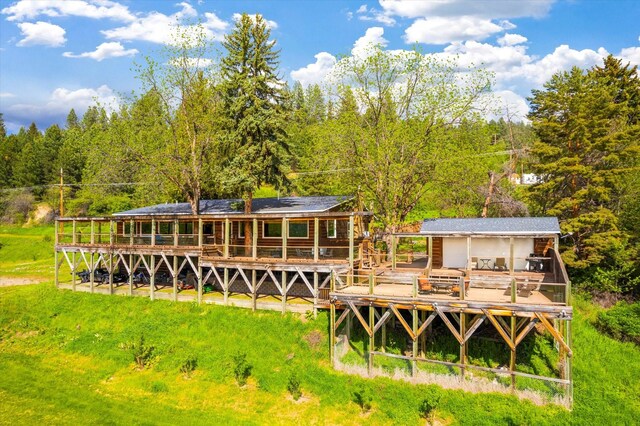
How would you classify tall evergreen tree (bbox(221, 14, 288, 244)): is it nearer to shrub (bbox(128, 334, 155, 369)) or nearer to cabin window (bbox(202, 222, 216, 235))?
cabin window (bbox(202, 222, 216, 235))

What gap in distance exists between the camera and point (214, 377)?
17812 millimetres

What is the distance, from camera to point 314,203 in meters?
26.8

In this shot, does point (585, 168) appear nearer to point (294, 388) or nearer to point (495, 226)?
point (495, 226)

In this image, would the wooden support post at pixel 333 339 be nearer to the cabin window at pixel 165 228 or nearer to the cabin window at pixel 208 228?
the cabin window at pixel 208 228

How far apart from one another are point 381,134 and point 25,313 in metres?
23.9

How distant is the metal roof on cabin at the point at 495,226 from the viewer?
19.1m

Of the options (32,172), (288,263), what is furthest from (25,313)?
(32,172)

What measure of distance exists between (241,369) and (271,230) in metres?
10.7

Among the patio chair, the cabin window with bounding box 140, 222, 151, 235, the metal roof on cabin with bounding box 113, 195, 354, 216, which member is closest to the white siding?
the patio chair

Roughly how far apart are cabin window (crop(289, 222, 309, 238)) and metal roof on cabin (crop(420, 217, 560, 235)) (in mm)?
7020

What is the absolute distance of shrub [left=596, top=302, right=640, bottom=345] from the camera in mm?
18156

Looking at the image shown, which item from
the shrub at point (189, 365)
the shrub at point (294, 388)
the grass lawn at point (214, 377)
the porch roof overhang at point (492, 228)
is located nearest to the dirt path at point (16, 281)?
the grass lawn at point (214, 377)

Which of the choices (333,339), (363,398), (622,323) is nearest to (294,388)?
(333,339)

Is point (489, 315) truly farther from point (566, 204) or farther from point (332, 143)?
point (332, 143)
